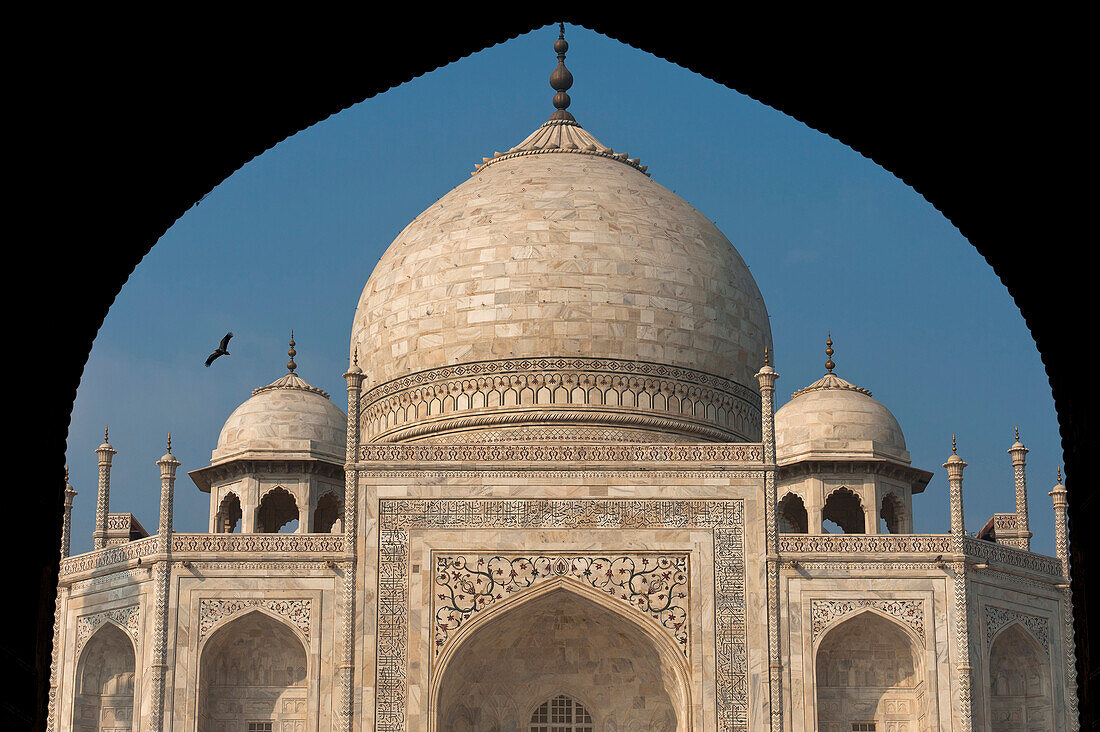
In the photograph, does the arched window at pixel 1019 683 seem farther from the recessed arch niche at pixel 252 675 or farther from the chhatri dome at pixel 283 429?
the chhatri dome at pixel 283 429

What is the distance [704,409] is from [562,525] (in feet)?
13.6

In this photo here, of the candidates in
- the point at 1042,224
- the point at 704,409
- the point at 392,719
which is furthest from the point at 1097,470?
the point at 704,409

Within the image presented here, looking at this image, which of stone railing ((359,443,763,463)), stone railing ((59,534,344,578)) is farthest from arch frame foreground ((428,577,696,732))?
stone railing ((59,534,344,578))

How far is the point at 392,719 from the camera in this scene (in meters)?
21.5

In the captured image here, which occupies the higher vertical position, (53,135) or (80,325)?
(53,135)

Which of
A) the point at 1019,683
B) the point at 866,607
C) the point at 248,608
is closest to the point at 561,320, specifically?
the point at 866,607

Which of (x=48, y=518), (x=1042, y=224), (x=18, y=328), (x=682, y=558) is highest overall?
(x=682, y=558)

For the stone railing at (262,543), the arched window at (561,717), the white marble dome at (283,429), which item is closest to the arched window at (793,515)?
the arched window at (561,717)

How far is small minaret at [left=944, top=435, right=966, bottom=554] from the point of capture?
22500 mm

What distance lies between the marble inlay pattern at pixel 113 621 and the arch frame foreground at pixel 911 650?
8096 millimetres

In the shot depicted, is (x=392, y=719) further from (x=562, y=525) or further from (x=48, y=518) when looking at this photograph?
(x=48, y=518)

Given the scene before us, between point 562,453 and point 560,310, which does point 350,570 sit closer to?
point 562,453

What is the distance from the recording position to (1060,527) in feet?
80.3

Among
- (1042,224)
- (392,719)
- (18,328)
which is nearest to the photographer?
(18,328)
